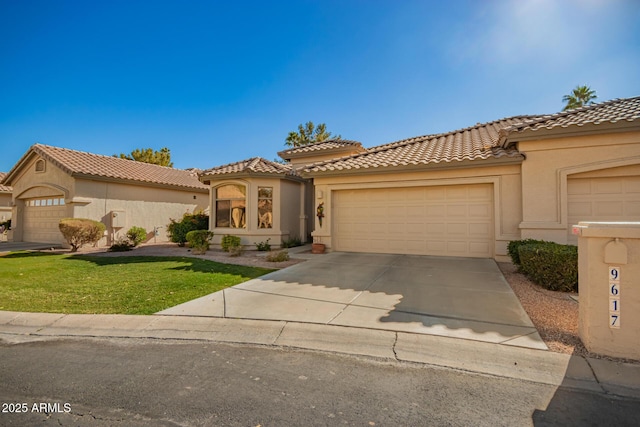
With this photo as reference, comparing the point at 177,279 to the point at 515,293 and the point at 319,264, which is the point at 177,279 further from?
the point at 515,293

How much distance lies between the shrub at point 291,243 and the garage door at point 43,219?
11866 millimetres

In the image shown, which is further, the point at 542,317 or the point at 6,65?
the point at 6,65

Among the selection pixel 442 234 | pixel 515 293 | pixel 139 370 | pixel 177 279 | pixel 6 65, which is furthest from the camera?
pixel 6 65

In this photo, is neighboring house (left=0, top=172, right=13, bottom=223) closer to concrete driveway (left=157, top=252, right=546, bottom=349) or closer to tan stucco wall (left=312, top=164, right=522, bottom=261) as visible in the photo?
concrete driveway (left=157, top=252, right=546, bottom=349)

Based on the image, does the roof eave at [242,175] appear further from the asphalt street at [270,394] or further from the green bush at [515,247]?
the asphalt street at [270,394]

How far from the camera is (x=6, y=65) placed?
1329cm

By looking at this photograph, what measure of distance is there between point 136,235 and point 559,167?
1860cm

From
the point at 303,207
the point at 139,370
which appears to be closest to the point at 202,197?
the point at 303,207

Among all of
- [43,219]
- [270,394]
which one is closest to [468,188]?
[270,394]

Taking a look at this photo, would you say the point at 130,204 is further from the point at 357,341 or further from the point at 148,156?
the point at 148,156

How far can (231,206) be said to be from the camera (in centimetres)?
1392

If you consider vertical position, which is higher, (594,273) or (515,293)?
(594,273)

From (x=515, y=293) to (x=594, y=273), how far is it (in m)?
2.73

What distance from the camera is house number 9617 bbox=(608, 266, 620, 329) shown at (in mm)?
3418
